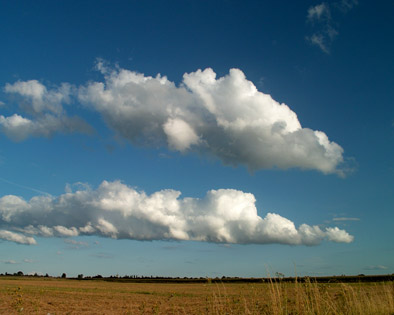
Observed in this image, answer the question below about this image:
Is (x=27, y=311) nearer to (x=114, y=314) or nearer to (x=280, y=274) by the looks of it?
(x=114, y=314)

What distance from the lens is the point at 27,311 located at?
64.7ft

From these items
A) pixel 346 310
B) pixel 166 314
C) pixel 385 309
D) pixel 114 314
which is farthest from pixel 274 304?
pixel 114 314

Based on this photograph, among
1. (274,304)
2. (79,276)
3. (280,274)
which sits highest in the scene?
(280,274)

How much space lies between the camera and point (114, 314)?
20188 millimetres

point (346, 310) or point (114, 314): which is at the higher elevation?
point (346, 310)

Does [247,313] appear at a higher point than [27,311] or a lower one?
higher

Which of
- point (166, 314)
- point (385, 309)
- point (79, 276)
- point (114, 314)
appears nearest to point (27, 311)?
point (114, 314)

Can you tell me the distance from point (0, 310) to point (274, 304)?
21.8m

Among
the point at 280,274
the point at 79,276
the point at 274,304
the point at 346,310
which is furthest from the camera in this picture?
the point at 79,276

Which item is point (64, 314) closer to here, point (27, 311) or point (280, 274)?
point (27, 311)

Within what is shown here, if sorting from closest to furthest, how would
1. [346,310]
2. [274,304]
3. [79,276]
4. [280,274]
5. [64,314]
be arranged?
[274,304], [280,274], [346,310], [64,314], [79,276]

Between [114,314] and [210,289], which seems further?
[114,314]

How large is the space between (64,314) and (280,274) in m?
18.9

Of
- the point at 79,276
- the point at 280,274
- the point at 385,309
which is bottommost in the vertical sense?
the point at 79,276
